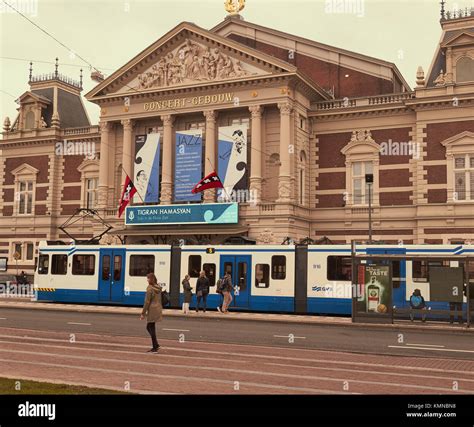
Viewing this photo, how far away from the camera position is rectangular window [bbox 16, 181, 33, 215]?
54.7 m

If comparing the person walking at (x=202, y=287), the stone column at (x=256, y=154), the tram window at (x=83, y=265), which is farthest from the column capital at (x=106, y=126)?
the person walking at (x=202, y=287)

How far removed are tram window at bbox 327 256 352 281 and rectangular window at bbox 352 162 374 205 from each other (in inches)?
596

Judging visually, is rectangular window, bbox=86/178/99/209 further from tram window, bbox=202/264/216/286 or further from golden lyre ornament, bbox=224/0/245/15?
tram window, bbox=202/264/216/286

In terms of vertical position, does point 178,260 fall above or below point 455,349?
A: above

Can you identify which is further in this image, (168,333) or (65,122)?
(65,122)

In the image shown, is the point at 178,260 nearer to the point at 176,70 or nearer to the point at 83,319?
the point at 83,319

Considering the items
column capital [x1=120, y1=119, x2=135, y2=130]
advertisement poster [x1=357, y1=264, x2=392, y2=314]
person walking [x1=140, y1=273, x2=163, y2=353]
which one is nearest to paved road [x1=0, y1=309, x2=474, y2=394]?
person walking [x1=140, y1=273, x2=163, y2=353]

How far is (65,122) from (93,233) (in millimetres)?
13552

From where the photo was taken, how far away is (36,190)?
54.3 metres

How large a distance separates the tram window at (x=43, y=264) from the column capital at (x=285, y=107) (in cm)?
1832

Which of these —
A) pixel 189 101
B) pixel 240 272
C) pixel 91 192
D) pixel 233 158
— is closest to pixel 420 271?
pixel 240 272

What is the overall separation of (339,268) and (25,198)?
3659 cm

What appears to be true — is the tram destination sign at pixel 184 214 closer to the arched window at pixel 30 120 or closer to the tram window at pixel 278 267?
the tram window at pixel 278 267
